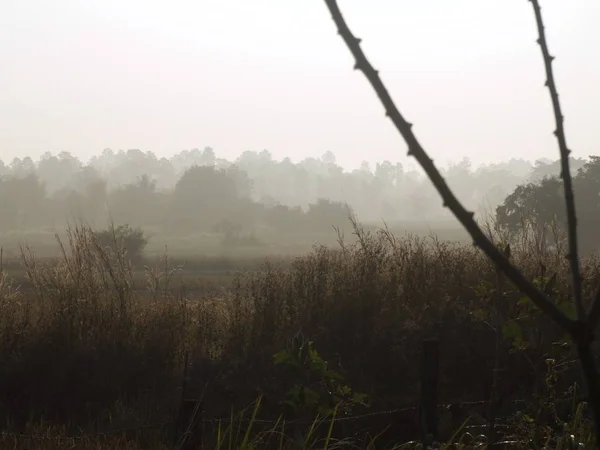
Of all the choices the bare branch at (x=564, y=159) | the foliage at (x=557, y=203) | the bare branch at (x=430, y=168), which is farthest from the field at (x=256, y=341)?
the foliage at (x=557, y=203)

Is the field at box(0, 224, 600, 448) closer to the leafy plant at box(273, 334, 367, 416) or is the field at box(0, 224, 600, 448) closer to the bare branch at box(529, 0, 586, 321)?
the leafy plant at box(273, 334, 367, 416)

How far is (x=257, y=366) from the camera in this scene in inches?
267

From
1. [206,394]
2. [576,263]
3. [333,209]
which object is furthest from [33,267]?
[333,209]

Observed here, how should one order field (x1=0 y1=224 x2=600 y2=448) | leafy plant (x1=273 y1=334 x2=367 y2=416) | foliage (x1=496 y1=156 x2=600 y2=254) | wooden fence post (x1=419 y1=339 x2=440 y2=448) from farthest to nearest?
foliage (x1=496 y1=156 x2=600 y2=254), field (x1=0 y1=224 x2=600 y2=448), wooden fence post (x1=419 y1=339 x2=440 y2=448), leafy plant (x1=273 y1=334 x2=367 y2=416)

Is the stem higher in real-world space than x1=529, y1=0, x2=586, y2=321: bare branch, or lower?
lower

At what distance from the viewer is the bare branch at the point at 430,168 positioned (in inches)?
24.6

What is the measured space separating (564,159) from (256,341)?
6539 mm

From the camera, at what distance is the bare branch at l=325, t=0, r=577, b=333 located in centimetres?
63

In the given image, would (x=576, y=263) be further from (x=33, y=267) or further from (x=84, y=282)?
(x=33, y=267)

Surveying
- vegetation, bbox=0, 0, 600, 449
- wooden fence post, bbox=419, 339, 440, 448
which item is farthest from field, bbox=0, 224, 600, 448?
wooden fence post, bbox=419, 339, 440, 448

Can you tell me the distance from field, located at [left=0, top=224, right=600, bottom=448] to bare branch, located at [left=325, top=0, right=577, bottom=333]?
4880 millimetres

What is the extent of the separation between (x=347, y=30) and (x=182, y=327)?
7073 mm

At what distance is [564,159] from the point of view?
805 mm

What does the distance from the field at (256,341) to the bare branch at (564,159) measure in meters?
4.78
